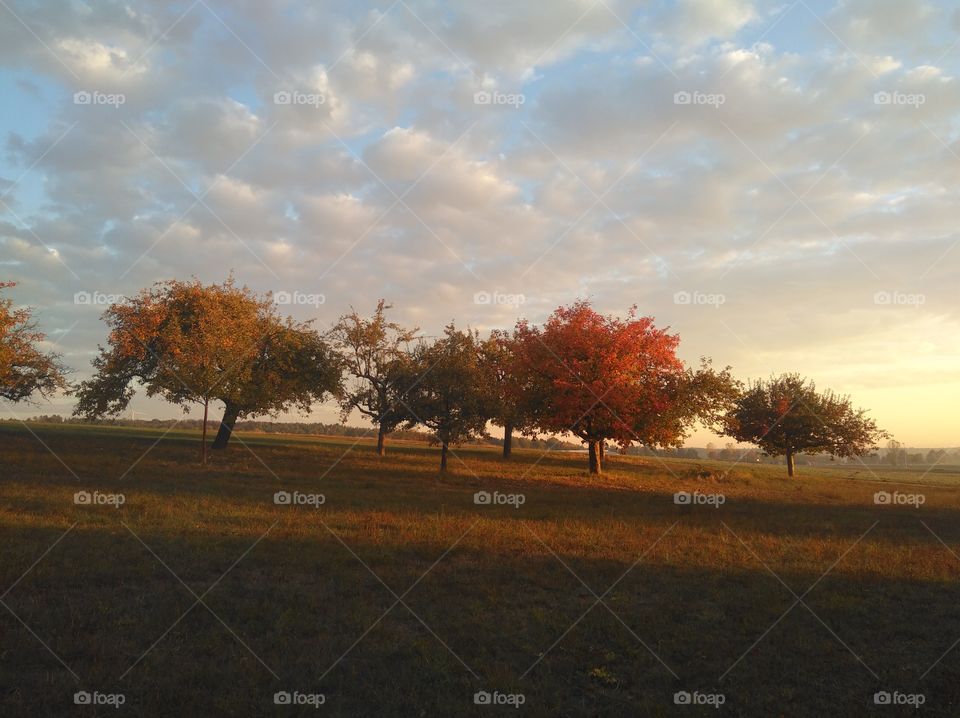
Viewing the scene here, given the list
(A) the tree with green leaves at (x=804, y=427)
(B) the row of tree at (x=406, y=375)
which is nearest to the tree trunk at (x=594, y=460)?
Answer: (B) the row of tree at (x=406, y=375)

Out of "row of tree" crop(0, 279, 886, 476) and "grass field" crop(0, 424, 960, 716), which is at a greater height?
"row of tree" crop(0, 279, 886, 476)

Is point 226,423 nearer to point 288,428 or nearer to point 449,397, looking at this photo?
point 449,397

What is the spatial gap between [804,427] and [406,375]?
3618cm

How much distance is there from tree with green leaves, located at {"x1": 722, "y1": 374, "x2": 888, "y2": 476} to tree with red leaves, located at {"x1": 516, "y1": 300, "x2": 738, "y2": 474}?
15099mm

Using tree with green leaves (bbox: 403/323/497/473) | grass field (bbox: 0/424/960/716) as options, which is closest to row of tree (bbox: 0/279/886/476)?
tree with green leaves (bbox: 403/323/497/473)

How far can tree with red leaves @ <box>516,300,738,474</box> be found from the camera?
3394cm

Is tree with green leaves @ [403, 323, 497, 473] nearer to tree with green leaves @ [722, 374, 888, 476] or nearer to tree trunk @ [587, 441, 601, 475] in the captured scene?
tree trunk @ [587, 441, 601, 475]

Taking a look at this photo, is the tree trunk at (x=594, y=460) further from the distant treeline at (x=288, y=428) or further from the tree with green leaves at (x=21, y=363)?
the tree with green leaves at (x=21, y=363)

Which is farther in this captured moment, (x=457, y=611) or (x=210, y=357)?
(x=210, y=357)

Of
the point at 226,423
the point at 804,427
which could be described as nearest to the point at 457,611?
the point at 226,423

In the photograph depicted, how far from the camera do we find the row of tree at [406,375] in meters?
33.4

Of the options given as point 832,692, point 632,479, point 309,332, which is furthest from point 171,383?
point 832,692

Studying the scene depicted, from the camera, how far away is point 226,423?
41.4m

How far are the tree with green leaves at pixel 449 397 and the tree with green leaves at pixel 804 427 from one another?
26.0m
